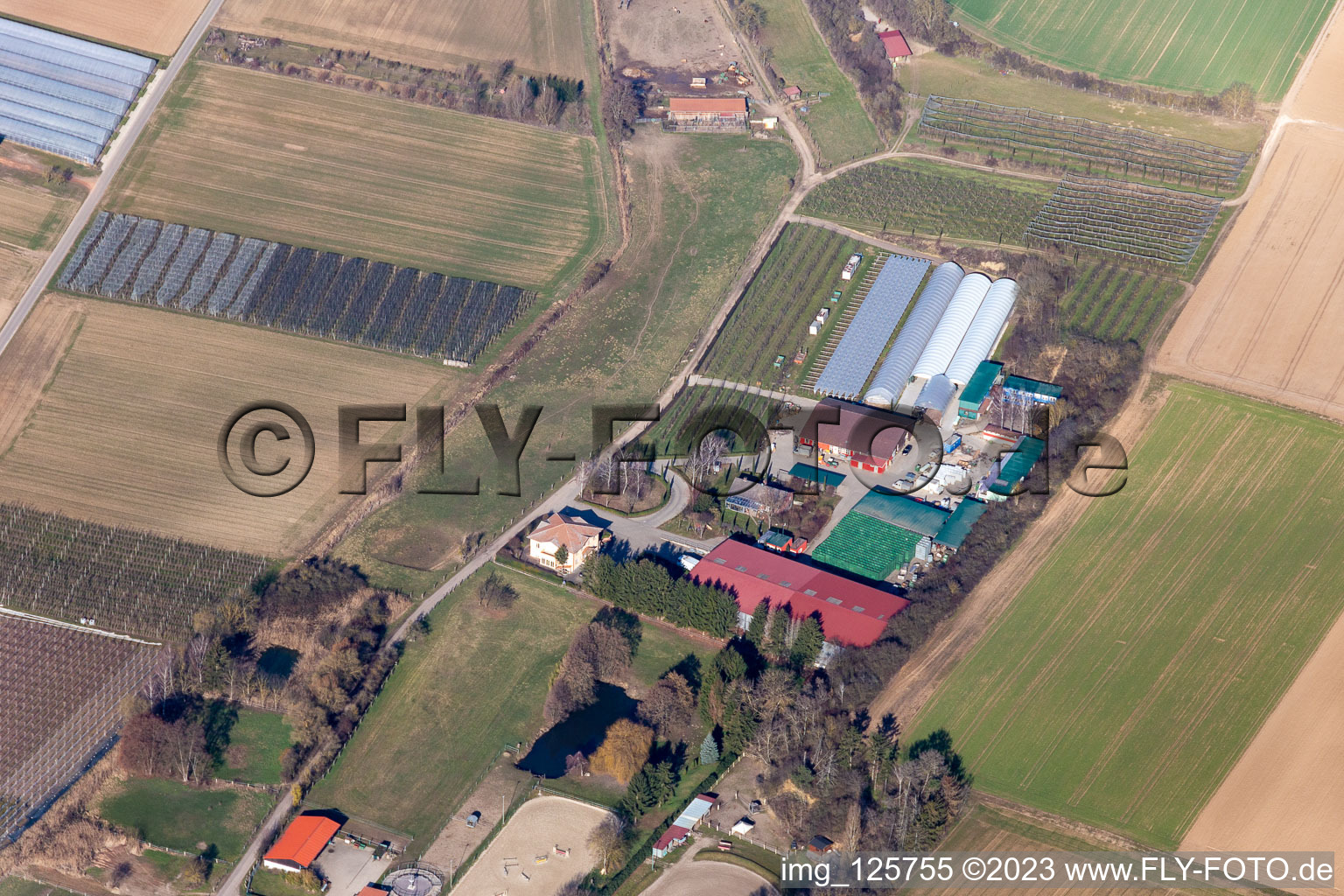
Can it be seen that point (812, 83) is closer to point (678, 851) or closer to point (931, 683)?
point (931, 683)

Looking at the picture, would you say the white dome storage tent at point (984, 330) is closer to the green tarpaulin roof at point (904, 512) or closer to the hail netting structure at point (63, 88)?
the green tarpaulin roof at point (904, 512)

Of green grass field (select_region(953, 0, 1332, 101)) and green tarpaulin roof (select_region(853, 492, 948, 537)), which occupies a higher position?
green grass field (select_region(953, 0, 1332, 101))

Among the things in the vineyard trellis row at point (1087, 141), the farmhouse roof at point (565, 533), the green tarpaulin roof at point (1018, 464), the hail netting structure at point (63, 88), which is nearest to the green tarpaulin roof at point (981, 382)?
the green tarpaulin roof at point (1018, 464)

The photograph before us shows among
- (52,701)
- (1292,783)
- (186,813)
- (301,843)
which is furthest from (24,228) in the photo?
(1292,783)

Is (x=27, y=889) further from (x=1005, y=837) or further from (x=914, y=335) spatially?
(x=914, y=335)

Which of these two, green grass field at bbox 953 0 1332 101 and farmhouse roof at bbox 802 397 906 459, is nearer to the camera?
farmhouse roof at bbox 802 397 906 459

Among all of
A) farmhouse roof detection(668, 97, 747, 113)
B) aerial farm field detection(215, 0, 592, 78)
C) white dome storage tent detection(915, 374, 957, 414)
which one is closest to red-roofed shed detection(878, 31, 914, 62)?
farmhouse roof detection(668, 97, 747, 113)

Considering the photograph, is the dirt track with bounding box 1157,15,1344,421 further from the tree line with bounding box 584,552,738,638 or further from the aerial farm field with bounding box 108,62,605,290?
the aerial farm field with bounding box 108,62,605,290
